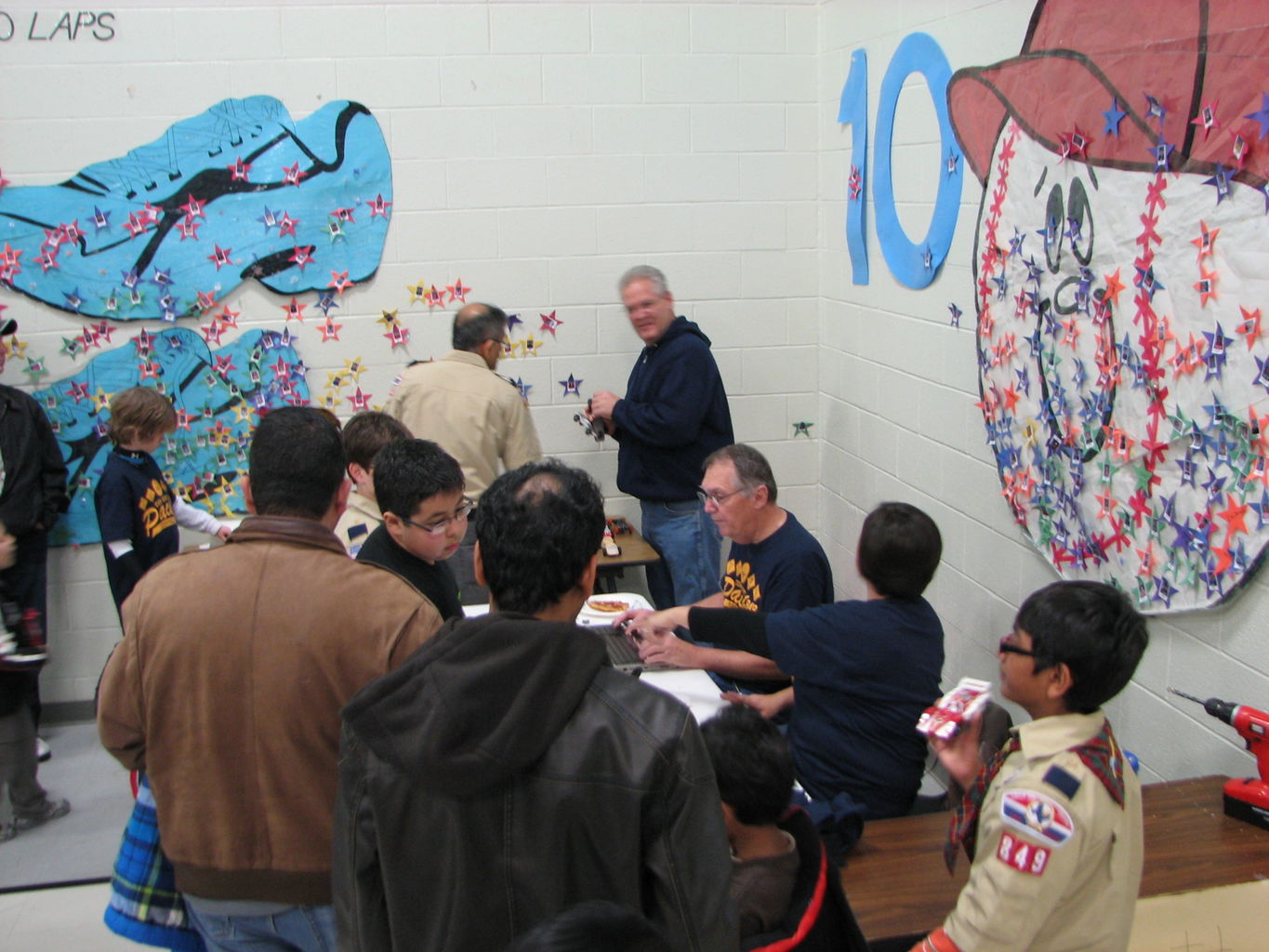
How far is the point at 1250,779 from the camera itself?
2281 millimetres

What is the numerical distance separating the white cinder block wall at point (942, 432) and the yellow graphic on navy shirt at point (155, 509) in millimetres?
2660

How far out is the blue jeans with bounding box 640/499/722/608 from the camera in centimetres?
→ 450

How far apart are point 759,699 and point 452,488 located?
94 cm

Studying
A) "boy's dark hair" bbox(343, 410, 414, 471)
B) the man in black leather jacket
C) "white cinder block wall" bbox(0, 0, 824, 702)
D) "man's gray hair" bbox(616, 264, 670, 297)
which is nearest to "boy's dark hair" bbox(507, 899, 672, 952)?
the man in black leather jacket

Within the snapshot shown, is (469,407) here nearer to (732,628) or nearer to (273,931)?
(732,628)

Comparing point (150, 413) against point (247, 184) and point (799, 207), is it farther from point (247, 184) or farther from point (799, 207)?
point (799, 207)

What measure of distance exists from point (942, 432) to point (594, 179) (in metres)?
1.83

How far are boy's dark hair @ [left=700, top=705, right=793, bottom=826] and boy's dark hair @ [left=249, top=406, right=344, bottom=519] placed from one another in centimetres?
74

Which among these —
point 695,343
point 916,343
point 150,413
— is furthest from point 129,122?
point 916,343

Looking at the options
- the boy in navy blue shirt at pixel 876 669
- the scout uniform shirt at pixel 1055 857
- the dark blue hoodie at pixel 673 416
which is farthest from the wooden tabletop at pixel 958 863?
the dark blue hoodie at pixel 673 416

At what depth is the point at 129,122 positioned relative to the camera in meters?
4.39

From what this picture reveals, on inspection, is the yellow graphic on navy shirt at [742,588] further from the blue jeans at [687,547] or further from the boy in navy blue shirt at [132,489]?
the boy in navy blue shirt at [132,489]

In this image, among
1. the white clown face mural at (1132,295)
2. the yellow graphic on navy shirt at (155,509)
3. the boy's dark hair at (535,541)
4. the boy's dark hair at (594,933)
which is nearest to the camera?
the boy's dark hair at (594,933)

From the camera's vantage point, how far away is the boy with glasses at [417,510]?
2.42m
